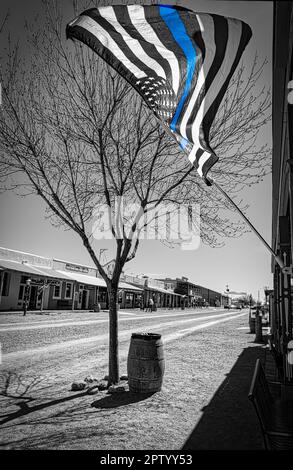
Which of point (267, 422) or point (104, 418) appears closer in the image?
point (267, 422)

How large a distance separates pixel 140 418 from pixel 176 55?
183 inches

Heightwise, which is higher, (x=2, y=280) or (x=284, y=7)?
(x=284, y=7)

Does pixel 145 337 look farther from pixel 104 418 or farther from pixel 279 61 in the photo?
pixel 279 61

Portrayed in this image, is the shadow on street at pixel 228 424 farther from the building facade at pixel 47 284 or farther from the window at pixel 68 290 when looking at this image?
the window at pixel 68 290

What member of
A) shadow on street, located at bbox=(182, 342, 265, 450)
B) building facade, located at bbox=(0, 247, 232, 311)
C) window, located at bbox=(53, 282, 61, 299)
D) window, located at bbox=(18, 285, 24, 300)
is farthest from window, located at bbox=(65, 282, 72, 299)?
shadow on street, located at bbox=(182, 342, 265, 450)

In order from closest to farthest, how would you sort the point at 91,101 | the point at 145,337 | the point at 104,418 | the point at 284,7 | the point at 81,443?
1. the point at 284,7
2. the point at 81,443
3. the point at 104,418
4. the point at 145,337
5. the point at 91,101

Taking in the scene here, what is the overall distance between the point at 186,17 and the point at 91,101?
353cm

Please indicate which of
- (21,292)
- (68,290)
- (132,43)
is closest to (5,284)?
(21,292)

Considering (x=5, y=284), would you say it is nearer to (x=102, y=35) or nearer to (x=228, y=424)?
(x=228, y=424)

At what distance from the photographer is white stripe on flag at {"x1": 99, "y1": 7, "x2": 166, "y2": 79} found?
3494 mm

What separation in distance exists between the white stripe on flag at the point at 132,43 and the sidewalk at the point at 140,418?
425 cm

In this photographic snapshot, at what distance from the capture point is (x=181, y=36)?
10.6 ft
